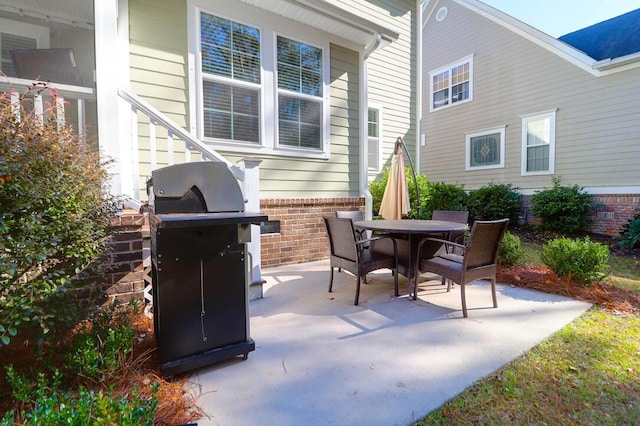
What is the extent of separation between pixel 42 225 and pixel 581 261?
211 inches

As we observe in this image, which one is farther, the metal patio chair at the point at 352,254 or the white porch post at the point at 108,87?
the metal patio chair at the point at 352,254

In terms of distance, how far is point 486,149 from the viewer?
11.0 metres

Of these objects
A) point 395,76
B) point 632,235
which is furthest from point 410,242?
point 632,235

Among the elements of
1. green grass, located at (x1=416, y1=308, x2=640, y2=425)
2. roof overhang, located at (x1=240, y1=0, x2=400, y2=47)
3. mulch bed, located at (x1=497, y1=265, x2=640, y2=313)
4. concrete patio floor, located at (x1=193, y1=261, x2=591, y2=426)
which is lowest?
green grass, located at (x1=416, y1=308, x2=640, y2=425)

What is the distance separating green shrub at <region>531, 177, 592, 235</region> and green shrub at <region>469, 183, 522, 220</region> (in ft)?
2.86

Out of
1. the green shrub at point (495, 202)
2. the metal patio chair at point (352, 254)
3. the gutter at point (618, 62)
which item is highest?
the gutter at point (618, 62)

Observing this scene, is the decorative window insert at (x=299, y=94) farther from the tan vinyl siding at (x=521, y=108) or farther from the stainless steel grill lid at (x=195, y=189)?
the tan vinyl siding at (x=521, y=108)

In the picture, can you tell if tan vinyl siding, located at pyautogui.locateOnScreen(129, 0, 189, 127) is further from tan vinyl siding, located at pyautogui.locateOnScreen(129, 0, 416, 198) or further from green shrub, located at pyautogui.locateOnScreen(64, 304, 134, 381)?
green shrub, located at pyautogui.locateOnScreen(64, 304, 134, 381)

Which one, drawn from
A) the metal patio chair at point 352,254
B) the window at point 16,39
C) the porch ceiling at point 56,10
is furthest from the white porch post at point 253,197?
the window at point 16,39

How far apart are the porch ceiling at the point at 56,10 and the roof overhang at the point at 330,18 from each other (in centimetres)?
214

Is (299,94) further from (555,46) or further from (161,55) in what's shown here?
(555,46)

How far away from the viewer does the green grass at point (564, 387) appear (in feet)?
5.87

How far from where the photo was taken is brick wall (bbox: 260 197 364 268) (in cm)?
518

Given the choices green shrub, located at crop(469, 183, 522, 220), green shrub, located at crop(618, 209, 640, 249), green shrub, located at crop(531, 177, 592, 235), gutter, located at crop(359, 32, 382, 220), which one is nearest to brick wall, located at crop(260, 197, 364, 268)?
gutter, located at crop(359, 32, 382, 220)
